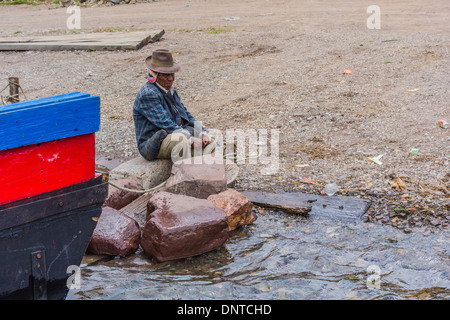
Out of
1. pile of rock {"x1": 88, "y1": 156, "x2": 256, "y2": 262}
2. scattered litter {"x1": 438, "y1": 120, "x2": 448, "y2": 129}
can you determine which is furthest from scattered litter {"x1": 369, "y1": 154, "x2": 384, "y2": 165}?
pile of rock {"x1": 88, "y1": 156, "x2": 256, "y2": 262}

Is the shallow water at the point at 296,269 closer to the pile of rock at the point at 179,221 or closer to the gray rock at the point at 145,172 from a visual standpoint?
the pile of rock at the point at 179,221

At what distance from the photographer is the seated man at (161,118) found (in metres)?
4.98

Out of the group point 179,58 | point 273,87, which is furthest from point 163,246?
point 179,58

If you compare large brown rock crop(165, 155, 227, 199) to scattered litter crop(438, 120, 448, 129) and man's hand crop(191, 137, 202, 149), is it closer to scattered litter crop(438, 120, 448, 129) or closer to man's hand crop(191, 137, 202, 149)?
man's hand crop(191, 137, 202, 149)

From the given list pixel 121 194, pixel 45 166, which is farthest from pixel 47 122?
pixel 121 194

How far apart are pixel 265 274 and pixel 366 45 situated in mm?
7048

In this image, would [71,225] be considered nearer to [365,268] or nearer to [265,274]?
[265,274]

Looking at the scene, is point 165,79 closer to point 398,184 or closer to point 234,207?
point 234,207

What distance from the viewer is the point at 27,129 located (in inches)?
120

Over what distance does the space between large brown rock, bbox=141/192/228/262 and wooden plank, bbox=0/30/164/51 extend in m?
7.56

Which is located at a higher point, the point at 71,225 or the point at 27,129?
the point at 27,129

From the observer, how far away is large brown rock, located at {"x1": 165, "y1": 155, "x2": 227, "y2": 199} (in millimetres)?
4793

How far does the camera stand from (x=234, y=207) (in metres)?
4.48

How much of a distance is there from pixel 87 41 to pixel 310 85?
19.5 feet
